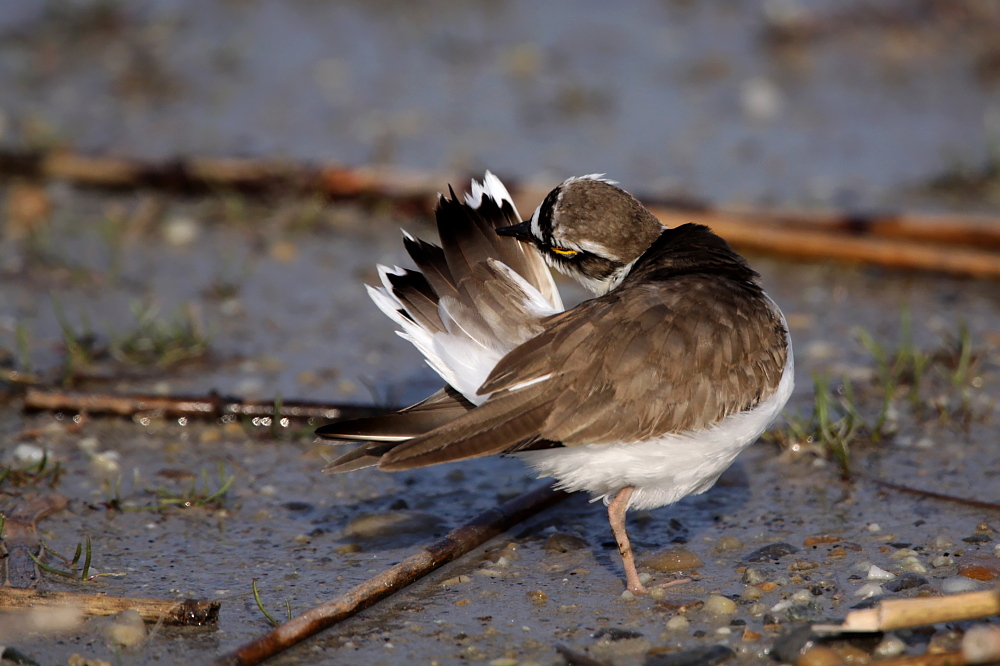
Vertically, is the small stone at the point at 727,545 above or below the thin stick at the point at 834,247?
below

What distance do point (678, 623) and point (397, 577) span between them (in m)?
0.98

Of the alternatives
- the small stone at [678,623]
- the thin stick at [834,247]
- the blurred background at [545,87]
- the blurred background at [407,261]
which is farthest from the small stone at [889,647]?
the blurred background at [545,87]

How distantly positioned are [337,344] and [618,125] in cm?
381

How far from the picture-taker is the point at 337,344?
6230 millimetres

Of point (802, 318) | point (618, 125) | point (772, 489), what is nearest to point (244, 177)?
point (618, 125)

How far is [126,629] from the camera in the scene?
3566mm

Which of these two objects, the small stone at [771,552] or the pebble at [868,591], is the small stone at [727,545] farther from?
the pebble at [868,591]

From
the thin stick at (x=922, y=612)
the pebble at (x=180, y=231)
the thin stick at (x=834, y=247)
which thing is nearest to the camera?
the thin stick at (x=922, y=612)

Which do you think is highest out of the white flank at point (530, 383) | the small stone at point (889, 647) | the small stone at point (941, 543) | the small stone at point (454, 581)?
the white flank at point (530, 383)

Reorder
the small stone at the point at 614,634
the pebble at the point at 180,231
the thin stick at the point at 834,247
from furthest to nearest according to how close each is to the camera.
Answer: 1. the pebble at the point at 180,231
2. the thin stick at the point at 834,247
3. the small stone at the point at 614,634

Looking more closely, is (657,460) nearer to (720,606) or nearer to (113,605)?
(720,606)

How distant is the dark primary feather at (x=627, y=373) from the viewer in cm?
383

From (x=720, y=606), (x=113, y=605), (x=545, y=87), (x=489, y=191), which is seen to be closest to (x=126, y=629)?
(x=113, y=605)

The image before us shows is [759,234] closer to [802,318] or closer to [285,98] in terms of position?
[802,318]
